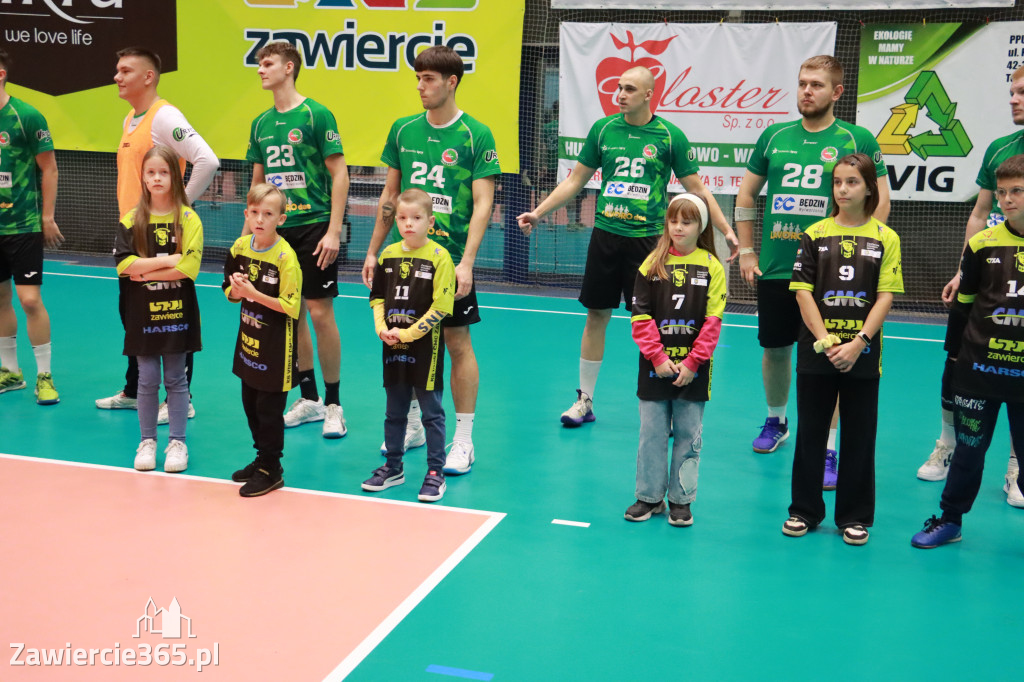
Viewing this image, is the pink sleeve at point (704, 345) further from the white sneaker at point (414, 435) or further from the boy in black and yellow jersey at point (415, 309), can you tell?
the white sneaker at point (414, 435)

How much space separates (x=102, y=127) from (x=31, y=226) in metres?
6.07

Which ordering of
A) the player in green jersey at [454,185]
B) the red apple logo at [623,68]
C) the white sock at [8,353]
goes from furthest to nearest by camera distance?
the red apple logo at [623,68]
the white sock at [8,353]
the player in green jersey at [454,185]

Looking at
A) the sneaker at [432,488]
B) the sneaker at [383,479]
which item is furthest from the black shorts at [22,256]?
the sneaker at [432,488]

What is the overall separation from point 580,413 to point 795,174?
1992 millimetres

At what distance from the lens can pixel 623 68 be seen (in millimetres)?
10062

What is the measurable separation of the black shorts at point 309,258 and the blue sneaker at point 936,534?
3.41m

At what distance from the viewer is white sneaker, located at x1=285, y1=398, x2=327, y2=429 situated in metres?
5.96

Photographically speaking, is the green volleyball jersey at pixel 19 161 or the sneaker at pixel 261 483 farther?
the green volleyball jersey at pixel 19 161

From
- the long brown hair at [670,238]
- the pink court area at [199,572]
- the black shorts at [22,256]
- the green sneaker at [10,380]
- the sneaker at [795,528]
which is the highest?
the long brown hair at [670,238]

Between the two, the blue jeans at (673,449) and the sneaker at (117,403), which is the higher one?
the blue jeans at (673,449)

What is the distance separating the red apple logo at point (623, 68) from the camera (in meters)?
9.99

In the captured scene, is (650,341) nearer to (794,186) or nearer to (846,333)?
(846,333)

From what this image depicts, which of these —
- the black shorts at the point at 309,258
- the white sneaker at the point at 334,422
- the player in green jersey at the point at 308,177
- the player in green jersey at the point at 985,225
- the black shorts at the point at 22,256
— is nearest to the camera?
the player in green jersey at the point at 985,225

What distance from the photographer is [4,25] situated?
11711 millimetres
